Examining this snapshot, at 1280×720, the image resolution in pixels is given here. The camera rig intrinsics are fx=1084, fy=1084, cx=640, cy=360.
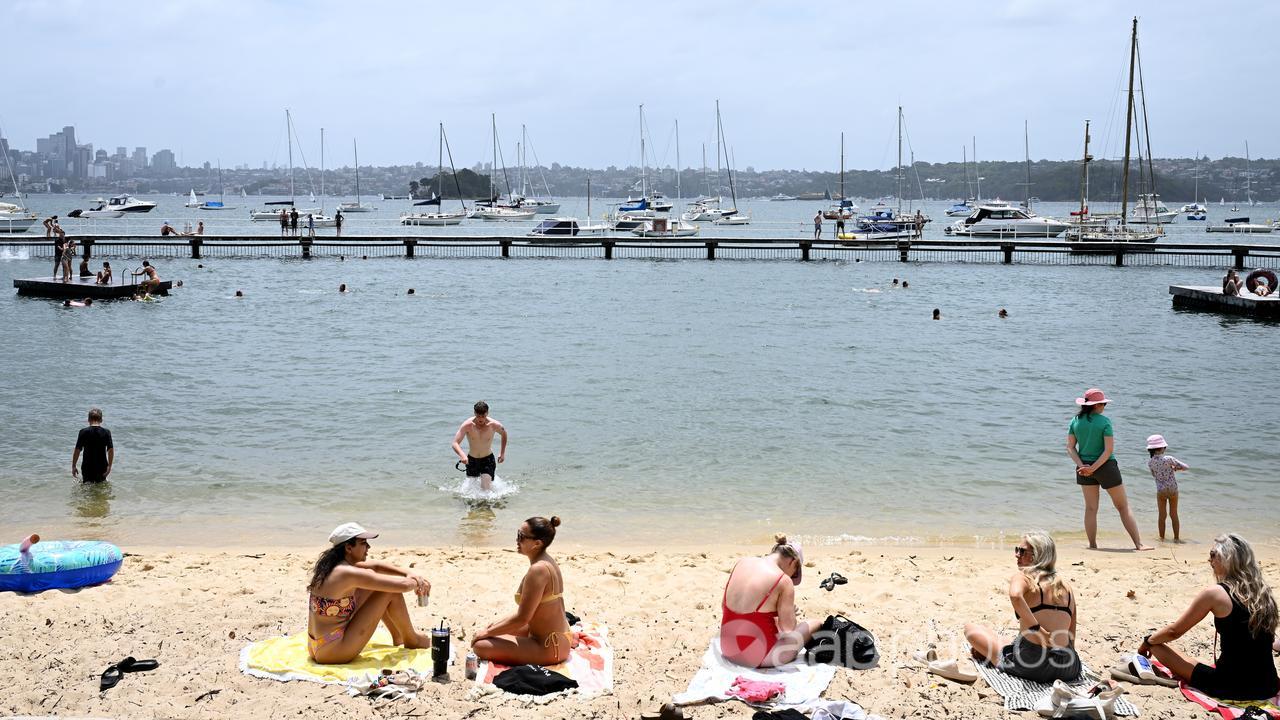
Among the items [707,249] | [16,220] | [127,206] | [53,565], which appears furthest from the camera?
[127,206]

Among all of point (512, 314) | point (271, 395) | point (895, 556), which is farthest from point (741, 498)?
point (512, 314)

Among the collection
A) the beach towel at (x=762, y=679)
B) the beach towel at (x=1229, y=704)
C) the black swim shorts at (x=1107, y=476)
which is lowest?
the beach towel at (x=1229, y=704)

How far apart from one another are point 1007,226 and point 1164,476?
73.8m

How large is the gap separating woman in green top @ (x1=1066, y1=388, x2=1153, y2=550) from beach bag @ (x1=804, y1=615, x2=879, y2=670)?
14.2 ft

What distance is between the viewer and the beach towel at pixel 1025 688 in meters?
6.23

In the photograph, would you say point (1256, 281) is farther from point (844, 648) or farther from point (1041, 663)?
point (844, 648)

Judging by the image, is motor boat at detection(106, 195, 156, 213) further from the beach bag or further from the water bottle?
the beach bag

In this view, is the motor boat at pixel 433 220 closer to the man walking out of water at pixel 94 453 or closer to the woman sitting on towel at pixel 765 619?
the man walking out of water at pixel 94 453

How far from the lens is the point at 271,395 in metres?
20.4

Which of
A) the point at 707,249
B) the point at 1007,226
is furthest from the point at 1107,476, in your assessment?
the point at 1007,226

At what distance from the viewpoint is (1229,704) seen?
6.24m

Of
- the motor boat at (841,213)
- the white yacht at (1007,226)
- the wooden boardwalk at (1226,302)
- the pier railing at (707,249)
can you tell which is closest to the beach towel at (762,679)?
the wooden boardwalk at (1226,302)

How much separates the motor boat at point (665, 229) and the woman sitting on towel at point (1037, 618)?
7227 centimetres

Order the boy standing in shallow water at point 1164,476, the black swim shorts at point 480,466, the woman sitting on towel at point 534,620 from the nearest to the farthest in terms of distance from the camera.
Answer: the woman sitting on towel at point 534,620 < the boy standing in shallow water at point 1164,476 < the black swim shorts at point 480,466
